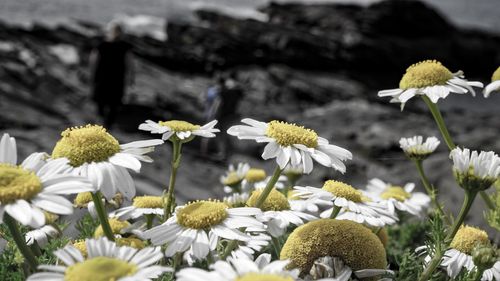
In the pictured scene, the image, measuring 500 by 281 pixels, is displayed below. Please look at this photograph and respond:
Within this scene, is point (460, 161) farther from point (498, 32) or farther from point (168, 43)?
point (498, 32)

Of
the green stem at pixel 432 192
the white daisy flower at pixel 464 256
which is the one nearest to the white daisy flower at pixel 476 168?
the white daisy flower at pixel 464 256

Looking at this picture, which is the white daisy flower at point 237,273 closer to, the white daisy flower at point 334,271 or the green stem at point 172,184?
the white daisy flower at point 334,271

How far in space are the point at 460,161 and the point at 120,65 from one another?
24.0ft

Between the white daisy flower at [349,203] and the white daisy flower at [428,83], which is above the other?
the white daisy flower at [428,83]

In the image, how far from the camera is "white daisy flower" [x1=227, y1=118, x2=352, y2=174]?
117cm

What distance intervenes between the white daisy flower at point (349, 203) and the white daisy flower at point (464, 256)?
108 mm

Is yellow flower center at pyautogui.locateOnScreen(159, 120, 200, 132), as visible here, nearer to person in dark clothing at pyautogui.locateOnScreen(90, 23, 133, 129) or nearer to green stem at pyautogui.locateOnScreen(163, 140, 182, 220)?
green stem at pyautogui.locateOnScreen(163, 140, 182, 220)

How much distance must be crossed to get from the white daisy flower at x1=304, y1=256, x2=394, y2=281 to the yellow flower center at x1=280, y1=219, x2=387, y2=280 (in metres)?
0.02

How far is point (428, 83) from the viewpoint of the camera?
5.03 ft

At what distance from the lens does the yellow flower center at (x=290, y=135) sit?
1.22 m

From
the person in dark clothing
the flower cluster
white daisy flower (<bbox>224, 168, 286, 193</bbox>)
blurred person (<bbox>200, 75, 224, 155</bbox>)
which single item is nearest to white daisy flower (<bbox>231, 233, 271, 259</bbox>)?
the flower cluster

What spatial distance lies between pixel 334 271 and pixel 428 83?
25.9 inches

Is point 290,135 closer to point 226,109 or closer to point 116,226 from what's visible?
point 116,226

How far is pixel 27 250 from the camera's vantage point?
94cm
